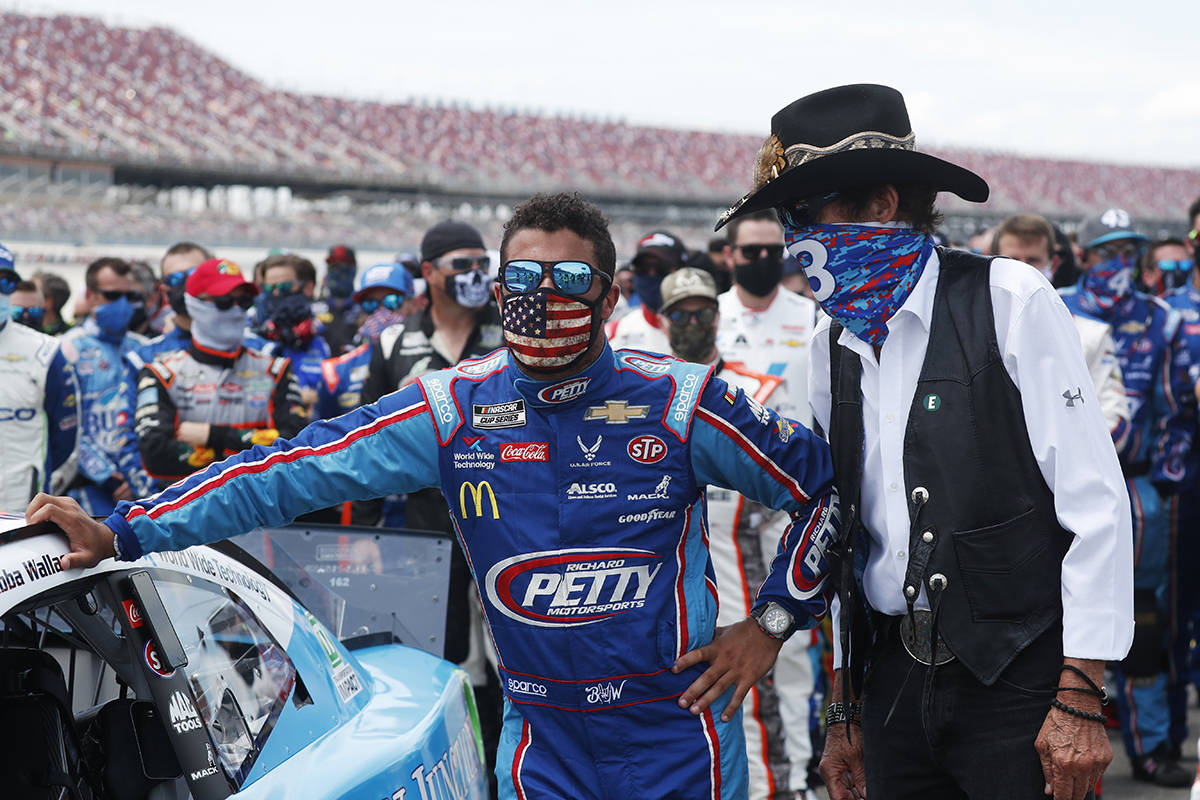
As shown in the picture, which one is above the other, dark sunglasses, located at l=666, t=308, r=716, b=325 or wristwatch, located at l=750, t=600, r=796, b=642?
dark sunglasses, located at l=666, t=308, r=716, b=325

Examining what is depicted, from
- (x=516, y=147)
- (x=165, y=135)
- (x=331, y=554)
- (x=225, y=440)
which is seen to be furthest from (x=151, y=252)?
(x=331, y=554)

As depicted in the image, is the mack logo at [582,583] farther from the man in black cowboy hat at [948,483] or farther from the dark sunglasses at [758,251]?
the dark sunglasses at [758,251]

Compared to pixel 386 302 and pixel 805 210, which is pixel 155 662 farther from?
pixel 386 302

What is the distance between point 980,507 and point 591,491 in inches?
30.7

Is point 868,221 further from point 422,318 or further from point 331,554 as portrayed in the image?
point 422,318

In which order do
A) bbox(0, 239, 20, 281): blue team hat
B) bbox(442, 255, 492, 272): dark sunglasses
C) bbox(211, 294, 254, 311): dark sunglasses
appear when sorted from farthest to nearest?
bbox(0, 239, 20, 281): blue team hat < bbox(211, 294, 254, 311): dark sunglasses < bbox(442, 255, 492, 272): dark sunglasses

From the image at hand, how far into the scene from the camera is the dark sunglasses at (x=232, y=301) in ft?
19.1

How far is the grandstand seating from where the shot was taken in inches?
1809

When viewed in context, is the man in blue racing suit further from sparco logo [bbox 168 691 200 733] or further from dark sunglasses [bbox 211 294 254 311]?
dark sunglasses [bbox 211 294 254 311]

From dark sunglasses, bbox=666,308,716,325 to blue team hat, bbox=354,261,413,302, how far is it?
4027mm

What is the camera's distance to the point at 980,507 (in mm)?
2367

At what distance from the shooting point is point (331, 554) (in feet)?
12.4

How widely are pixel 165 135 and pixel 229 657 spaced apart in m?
48.2

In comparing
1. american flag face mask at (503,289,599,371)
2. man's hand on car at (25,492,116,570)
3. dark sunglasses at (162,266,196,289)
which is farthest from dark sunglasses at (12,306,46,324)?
american flag face mask at (503,289,599,371)
